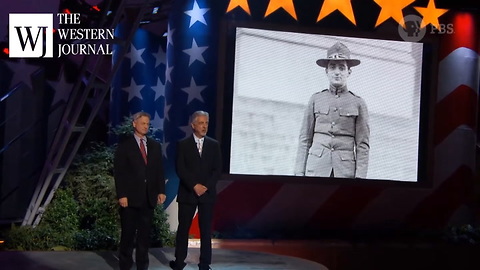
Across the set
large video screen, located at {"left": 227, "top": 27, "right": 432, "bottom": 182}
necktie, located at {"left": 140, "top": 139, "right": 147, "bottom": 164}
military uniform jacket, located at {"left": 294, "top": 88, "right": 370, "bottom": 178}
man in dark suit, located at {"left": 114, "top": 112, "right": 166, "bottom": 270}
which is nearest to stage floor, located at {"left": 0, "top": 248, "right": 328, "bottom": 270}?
man in dark suit, located at {"left": 114, "top": 112, "right": 166, "bottom": 270}

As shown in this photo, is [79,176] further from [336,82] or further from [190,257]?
[336,82]

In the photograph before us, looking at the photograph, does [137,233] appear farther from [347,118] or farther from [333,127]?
[347,118]

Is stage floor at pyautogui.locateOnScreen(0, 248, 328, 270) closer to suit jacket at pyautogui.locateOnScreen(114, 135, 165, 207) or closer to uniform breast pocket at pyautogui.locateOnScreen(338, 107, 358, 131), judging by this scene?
suit jacket at pyautogui.locateOnScreen(114, 135, 165, 207)

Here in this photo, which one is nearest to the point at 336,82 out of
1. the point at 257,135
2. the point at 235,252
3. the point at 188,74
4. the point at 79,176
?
the point at 257,135

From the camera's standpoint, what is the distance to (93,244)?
8.32 metres

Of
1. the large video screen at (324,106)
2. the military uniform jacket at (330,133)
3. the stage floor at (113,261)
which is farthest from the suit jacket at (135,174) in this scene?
the military uniform jacket at (330,133)

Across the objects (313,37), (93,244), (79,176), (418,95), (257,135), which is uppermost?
(313,37)

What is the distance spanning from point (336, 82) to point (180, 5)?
2.46m

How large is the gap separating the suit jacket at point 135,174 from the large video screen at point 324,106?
11.9ft

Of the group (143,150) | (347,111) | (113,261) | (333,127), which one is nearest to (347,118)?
(347,111)

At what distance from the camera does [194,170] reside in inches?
248

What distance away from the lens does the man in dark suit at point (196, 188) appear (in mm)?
6250

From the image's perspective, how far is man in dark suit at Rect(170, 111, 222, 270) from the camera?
20.5 feet

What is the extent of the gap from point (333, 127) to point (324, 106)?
12.8 inches
